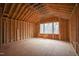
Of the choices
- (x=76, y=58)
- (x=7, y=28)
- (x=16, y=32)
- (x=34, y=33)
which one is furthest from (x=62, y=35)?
(x=76, y=58)

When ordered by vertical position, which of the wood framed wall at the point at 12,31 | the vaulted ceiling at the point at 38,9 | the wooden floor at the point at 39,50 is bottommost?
the wooden floor at the point at 39,50

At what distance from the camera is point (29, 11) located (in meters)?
5.10

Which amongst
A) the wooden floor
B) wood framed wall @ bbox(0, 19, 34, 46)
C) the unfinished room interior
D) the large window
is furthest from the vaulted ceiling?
the wooden floor

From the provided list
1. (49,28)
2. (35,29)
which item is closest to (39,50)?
(49,28)

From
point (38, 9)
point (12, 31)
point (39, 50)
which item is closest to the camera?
point (39, 50)

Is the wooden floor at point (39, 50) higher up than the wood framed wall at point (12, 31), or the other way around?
the wood framed wall at point (12, 31)

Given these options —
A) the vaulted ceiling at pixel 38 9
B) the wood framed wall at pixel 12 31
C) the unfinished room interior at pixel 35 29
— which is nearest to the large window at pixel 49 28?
the unfinished room interior at pixel 35 29

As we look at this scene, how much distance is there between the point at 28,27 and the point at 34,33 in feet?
1.86

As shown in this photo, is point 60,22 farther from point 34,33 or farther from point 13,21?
point 13,21

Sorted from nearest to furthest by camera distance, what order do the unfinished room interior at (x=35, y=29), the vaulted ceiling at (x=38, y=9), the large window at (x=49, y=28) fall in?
the vaulted ceiling at (x=38, y=9) < the large window at (x=49, y=28) < the unfinished room interior at (x=35, y=29)

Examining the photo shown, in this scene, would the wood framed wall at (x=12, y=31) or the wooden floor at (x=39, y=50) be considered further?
the wood framed wall at (x=12, y=31)

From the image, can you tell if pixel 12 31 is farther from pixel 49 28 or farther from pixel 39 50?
pixel 39 50

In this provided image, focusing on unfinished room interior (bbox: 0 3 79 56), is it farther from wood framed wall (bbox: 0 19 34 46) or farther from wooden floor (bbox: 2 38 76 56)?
wooden floor (bbox: 2 38 76 56)

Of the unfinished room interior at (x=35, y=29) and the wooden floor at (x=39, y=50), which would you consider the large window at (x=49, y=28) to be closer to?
the unfinished room interior at (x=35, y=29)
